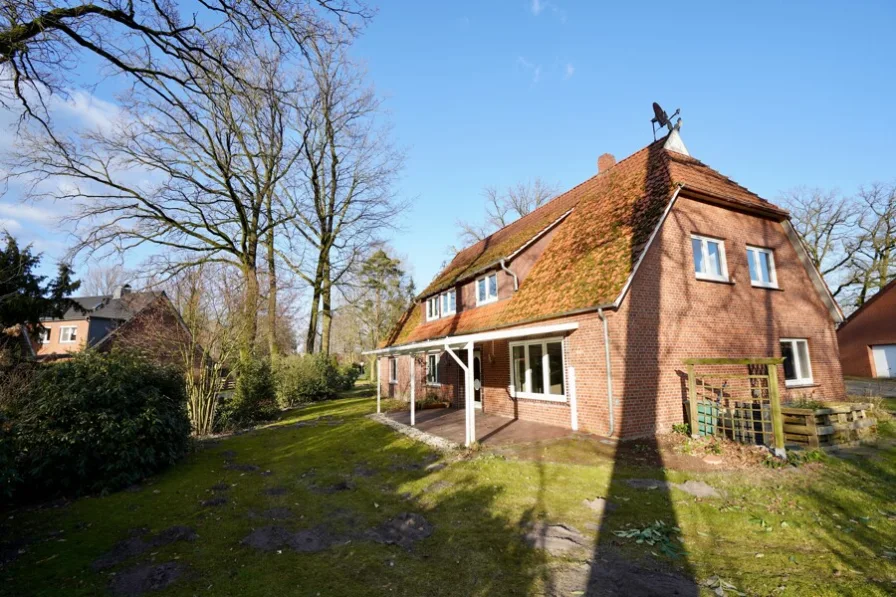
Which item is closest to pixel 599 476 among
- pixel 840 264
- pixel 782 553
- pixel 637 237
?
pixel 782 553

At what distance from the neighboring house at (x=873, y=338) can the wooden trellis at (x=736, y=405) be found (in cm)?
2222

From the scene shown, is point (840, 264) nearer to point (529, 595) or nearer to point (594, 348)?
point (594, 348)

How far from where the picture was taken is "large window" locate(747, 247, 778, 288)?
13.1 meters

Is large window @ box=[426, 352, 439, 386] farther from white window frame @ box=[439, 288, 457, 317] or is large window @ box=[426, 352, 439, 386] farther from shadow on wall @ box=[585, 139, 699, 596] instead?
shadow on wall @ box=[585, 139, 699, 596]

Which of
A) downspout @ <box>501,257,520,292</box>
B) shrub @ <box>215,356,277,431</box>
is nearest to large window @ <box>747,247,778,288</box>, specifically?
downspout @ <box>501,257,520,292</box>

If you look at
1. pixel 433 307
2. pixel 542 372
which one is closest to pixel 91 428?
pixel 542 372

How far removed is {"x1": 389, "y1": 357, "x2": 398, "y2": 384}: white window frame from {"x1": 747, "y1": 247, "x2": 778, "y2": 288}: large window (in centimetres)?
1686

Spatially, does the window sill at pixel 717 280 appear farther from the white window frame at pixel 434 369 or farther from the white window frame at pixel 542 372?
the white window frame at pixel 434 369

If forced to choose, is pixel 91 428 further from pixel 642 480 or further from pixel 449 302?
pixel 449 302

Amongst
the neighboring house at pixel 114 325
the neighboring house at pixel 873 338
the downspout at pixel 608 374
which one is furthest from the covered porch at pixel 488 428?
the neighboring house at pixel 873 338

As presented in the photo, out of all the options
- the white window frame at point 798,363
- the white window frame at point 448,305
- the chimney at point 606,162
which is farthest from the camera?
the white window frame at point 448,305

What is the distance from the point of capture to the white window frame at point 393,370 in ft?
77.6

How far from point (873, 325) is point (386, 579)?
36221 mm

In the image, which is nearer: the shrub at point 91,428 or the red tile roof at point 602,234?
the shrub at point 91,428
